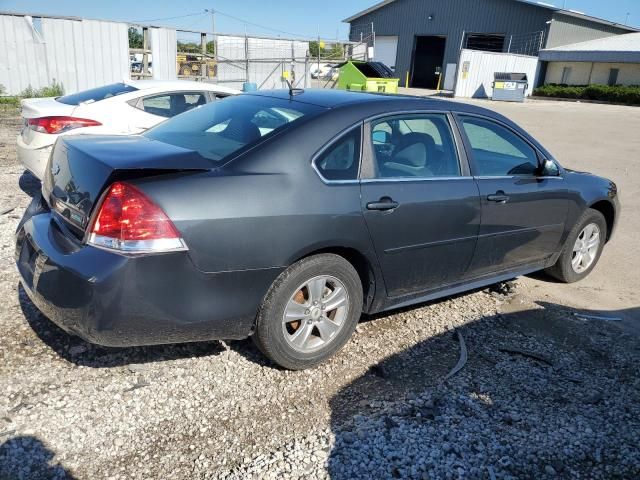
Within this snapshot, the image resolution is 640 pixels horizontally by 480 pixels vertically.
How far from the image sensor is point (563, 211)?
14.7ft

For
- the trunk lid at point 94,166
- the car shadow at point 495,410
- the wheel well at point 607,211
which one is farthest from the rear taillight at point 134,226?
the wheel well at point 607,211

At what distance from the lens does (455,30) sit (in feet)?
146

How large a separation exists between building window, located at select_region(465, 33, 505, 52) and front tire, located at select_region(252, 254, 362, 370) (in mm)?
45715

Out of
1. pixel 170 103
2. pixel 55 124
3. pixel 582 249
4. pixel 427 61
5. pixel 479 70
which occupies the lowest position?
pixel 582 249

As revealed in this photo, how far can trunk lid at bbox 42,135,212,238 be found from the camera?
2.67 meters

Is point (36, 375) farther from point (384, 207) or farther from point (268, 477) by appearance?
point (384, 207)

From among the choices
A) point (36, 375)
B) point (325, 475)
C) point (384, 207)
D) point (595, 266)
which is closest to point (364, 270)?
point (384, 207)

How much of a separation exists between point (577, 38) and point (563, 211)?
155 ft

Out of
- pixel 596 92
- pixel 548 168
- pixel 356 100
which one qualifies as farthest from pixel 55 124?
pixel 596 92

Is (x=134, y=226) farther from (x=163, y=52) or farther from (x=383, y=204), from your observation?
(x=163, y=52)

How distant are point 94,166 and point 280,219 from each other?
101cm

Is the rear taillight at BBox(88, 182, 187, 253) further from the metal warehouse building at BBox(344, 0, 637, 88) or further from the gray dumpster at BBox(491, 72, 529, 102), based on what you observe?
the metal warehouse building at BBox(344, 0, 637, 88)

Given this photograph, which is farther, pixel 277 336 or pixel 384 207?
pixel 384 207

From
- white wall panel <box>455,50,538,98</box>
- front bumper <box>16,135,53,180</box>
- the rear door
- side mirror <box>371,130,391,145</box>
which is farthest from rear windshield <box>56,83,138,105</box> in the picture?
white wall panel <box>455,50,538,98</box>
